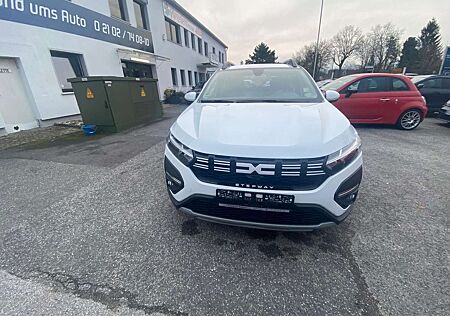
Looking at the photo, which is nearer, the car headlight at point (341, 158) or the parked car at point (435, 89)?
the car headlight at point (341, 158)

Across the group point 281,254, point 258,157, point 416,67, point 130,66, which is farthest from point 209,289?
point 416,67

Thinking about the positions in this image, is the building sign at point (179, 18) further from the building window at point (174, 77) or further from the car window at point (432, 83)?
the car window at point (432, 83)

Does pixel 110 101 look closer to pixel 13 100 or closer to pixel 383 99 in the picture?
pixel 13 100

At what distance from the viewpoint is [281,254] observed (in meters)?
2.10

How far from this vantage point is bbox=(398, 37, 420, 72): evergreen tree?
41562 millimetres

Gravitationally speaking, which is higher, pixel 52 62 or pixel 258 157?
pixel 52 62

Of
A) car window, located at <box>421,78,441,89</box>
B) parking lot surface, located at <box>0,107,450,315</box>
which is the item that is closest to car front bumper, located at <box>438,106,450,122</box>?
car window, located at <box>421,78,441,89</box>

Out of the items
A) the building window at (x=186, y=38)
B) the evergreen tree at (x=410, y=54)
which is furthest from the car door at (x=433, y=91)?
the evergreen tree at (x=410, y=54)

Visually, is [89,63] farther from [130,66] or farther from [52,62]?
[130,66]

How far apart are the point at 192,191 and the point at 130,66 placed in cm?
1376

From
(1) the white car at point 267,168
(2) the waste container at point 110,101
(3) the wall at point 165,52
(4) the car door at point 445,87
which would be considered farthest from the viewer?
(3) the wall at point 165,52

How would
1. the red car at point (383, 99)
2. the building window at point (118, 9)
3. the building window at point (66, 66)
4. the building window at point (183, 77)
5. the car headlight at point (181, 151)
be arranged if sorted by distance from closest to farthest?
the car headlight at point (181, 151), the red car at point (383, 99), the building window at point (66, 66), the building window at point (118, 9), the building window at point (183, 77)

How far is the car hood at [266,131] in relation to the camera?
5.90ft

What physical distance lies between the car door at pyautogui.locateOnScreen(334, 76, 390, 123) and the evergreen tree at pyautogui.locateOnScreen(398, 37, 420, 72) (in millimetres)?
46583
